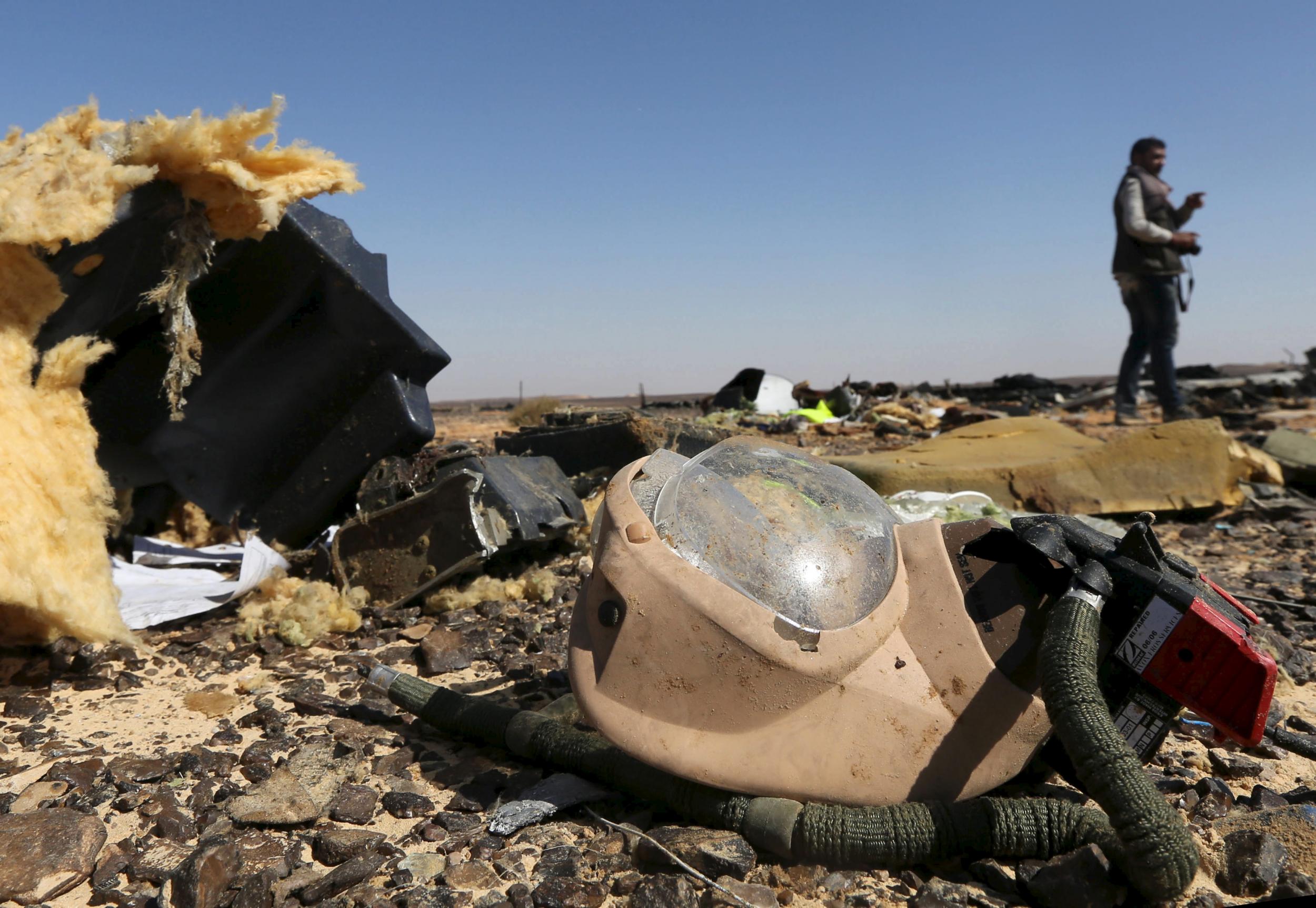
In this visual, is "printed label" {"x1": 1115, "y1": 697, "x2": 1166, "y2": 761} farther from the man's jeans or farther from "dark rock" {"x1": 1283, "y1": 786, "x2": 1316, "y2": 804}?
the man's jeans

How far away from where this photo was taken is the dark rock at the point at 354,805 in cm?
189

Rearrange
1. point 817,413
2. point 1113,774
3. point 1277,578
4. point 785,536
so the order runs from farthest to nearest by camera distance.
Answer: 1. point 817,413
2. point 1277,578
3. point 785,536
4. point 1113,774

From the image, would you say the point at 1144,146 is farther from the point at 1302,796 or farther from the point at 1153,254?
the point at 1302,796

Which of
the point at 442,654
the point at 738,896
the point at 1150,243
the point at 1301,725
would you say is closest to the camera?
the point at 738,896

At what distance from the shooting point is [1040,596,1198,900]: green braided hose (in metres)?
1.41

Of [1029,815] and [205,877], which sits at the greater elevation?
[1029,815]

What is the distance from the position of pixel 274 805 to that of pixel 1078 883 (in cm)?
162

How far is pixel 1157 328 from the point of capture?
7.89 m

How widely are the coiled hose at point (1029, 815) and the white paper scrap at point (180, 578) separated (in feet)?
7.21

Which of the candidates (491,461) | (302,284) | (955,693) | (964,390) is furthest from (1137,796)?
(964,390)

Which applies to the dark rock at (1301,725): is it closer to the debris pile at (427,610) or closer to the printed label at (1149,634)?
the debris pile at (427,610)

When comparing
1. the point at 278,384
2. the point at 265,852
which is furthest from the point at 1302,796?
the point at 278,384

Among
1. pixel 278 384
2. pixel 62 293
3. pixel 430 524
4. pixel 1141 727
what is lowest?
pixel 1141 727

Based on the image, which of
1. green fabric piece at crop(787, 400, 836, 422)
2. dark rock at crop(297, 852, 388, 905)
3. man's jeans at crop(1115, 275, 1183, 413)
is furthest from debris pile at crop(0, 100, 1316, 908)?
green fabric piece at crop(787, 400, 836, 422)
